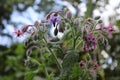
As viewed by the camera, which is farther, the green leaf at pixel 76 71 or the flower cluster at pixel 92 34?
the green leaf at pixel 76 71

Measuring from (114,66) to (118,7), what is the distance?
590mm

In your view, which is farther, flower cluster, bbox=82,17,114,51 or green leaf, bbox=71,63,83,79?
green leaf, bbox=71,63,83,79

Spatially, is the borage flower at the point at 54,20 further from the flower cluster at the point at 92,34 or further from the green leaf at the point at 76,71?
the green leaf at the point at 76,71

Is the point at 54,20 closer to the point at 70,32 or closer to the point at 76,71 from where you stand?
the point at 70,32

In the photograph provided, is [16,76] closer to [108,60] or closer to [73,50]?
[108,60]

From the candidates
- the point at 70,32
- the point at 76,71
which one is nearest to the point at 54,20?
the point at 70,32

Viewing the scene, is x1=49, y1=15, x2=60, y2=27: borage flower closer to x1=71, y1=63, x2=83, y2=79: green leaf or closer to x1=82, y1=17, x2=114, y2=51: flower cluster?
x1=82, y1=17, x2=114, y2=51: flower cluster

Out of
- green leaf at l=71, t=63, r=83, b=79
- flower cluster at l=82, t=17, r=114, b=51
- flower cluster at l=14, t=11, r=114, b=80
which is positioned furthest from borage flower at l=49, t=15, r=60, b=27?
green leaf at l=71, t=63, r=83, b=79

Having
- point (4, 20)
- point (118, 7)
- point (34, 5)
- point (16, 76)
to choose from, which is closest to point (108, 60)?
point (118, 7)

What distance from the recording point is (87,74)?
66.7 inches

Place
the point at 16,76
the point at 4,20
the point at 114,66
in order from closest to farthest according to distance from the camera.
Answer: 1. the point at 114,66
2. the point at 16,76
3. the point at 4,20

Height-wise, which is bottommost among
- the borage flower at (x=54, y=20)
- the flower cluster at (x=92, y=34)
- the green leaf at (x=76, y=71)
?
the green leaf at (x=76, y=71)

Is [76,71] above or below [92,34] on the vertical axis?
below

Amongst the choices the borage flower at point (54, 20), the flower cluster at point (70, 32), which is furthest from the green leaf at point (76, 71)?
the borage flower at point (54, 20)
